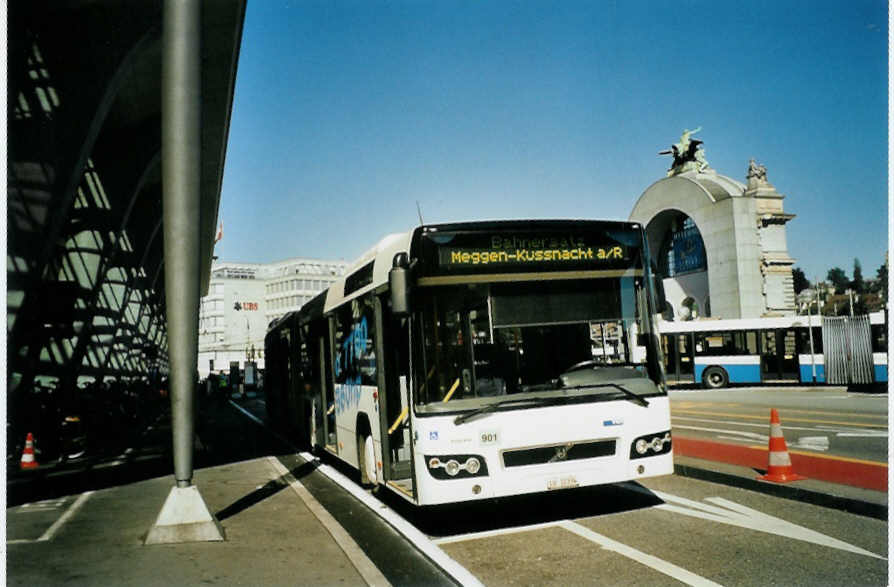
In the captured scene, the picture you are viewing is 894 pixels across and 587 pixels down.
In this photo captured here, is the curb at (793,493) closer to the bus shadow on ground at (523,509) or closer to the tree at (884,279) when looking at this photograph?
the bus shadow on ground at (523,509)

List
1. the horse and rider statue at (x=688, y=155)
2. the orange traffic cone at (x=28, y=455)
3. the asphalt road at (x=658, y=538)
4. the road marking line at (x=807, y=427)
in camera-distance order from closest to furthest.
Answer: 1. the asphalt road at (x=658, y=538)
2. the road marking line at (x=807, y=427)
3. the orange traffic cone at (x=28, y=455)
4. the horse and rider statue at (x=688, y=155)

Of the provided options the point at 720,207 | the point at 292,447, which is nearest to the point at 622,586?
the point at 292,447

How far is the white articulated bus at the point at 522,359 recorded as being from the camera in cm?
700

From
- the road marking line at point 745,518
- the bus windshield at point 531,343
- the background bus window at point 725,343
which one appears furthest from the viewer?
the background bus window at point 725,343

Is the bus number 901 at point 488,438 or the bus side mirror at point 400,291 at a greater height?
the bus side mirror at point 400,291

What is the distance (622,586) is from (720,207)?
45.8m

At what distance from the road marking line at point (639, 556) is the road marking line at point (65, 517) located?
5166 mm

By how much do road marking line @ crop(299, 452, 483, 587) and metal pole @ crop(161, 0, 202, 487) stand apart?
219 cm

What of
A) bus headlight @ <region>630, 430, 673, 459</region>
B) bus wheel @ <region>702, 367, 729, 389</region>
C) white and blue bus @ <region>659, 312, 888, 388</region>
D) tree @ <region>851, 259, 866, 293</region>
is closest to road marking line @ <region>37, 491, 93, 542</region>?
bus headlight @ <region>630, 430, 673, 459</region>

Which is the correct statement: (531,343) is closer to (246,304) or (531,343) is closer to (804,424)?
(804,424)

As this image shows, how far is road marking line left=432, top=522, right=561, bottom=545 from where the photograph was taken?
7.30m

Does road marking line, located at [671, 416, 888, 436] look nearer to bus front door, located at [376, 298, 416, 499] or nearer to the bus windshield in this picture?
the bus windshield

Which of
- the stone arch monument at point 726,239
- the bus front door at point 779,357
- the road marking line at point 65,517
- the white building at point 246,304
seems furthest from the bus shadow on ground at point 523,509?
the white building at point 246,304

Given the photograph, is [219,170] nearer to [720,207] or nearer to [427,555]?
[427,555]
